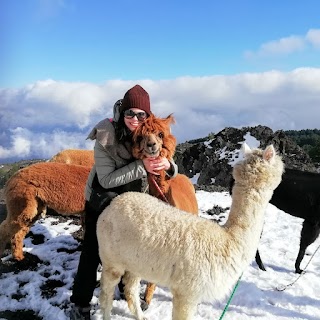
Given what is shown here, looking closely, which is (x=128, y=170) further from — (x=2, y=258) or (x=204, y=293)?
(x=2, y=258)

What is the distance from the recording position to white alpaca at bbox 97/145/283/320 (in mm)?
2584

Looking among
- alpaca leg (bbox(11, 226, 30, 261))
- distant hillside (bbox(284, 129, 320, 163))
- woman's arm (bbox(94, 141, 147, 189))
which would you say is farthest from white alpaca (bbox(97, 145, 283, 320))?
distant hillside (bbox(284, 129, 320, 163))

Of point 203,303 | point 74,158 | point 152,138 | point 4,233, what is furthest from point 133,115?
point 74,158

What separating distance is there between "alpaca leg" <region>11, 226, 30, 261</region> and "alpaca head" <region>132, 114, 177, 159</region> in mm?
2344

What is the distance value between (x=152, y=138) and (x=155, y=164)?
0.22m

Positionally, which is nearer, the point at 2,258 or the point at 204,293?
the point at 204,293

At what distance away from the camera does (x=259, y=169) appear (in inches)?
102

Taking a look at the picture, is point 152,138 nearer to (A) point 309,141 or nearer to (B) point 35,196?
(B) point 35,196

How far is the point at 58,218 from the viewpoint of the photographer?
6.42 metres

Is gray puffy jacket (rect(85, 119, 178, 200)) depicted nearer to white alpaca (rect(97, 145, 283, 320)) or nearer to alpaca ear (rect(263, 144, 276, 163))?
white alpaca (rect(97, 145, 283, 320))

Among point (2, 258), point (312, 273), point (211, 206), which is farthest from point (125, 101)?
point (211, 206)

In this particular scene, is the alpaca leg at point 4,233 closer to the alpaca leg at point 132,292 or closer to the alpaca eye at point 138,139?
the alpaca leg at point 132,292

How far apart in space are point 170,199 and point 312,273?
2665 millimetres

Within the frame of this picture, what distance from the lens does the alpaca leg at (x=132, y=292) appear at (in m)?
3.34
